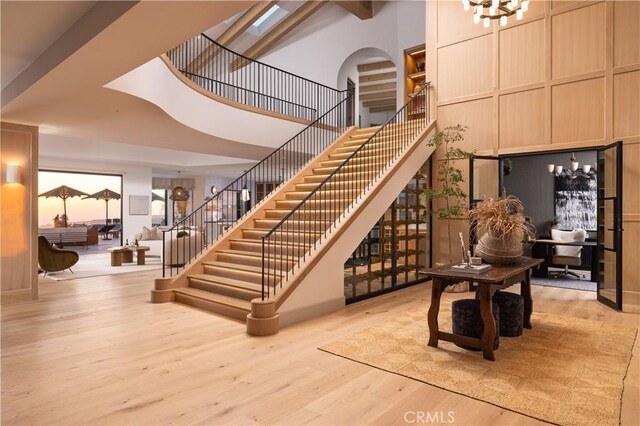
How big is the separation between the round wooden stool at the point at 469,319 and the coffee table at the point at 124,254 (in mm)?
8150

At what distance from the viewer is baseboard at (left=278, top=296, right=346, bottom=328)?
14.8 ft

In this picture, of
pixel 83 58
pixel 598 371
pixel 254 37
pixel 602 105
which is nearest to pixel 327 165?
pixel 602 105

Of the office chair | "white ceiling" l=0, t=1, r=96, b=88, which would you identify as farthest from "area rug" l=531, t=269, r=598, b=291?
"white ceiling" l=0, t=1, r=96, b=88

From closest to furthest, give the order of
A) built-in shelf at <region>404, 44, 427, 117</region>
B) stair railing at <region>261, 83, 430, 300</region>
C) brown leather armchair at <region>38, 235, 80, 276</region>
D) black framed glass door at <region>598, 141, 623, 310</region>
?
stair railing at <region>261, 83, 430, 300</region>
black framed glass door at <region>598, 141, 623, 310</region>
brown leather armchair at <region>38, 235, 80, 276</region>
built-in shelf at <region>404, 44, 427, 117</region>

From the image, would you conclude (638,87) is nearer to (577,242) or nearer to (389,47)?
(577,242)

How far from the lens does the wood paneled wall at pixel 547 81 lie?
5637mm

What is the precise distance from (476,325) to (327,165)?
197 inches

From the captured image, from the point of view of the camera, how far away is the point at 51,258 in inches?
313

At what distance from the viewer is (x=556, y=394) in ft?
9.30

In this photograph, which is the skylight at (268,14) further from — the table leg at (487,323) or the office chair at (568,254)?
the table leg at (487,323)

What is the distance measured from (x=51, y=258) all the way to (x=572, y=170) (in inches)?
435

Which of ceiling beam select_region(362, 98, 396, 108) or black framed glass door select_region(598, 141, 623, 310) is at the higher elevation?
ceiling beam select_region(362, 98, 396, 108)

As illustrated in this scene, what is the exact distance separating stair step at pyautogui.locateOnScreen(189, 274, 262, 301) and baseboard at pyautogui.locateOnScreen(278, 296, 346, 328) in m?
0.57

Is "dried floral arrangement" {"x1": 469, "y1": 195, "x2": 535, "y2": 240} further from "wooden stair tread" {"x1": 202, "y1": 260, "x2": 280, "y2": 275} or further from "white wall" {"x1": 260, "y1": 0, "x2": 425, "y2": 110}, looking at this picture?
"white wall" {"x1": 260, "y1": 0, "x2": 425, "y2": 110}
